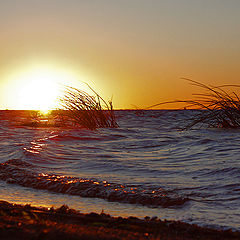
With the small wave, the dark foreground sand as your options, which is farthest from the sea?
the dark foreground sand

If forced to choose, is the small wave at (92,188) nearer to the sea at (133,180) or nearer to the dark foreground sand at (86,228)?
the sea at (133,180)

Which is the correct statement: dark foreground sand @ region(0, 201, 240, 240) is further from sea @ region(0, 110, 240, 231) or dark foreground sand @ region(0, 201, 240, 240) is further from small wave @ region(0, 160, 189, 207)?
small wave @ region(0, 160, 189, 207)

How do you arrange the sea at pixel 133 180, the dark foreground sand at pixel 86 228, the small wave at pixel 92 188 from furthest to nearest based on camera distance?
the small wave at pixel 92 188, the sea at pixel 133 180, the dark foreground sand at pixel 86 228

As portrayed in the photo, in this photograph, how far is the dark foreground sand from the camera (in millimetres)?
1443

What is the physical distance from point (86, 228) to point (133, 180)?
1825mm

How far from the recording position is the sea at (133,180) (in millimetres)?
2484

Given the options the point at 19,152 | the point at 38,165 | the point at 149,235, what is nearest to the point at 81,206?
the point at 149,235

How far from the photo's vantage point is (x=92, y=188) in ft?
10.0

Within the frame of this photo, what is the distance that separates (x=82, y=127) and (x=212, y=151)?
16.6ft

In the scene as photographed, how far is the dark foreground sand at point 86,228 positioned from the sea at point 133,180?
0.35 m

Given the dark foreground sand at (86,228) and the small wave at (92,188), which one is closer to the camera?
the dark foreground sand at (86,228)

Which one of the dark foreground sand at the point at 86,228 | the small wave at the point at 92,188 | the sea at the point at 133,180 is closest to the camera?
the dark foreground sand at the point at 86,228

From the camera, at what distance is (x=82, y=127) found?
9672mm

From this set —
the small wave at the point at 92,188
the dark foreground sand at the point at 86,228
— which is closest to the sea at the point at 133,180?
the small wave at the point at 92,188
